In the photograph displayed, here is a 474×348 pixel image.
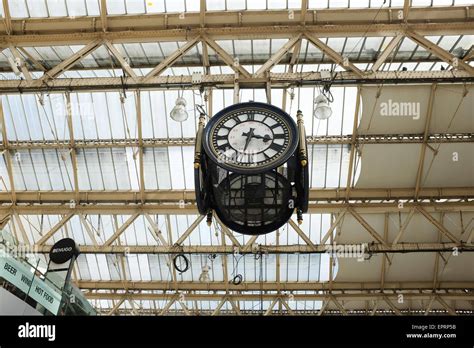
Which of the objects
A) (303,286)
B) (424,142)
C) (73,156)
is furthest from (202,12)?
(303,286)

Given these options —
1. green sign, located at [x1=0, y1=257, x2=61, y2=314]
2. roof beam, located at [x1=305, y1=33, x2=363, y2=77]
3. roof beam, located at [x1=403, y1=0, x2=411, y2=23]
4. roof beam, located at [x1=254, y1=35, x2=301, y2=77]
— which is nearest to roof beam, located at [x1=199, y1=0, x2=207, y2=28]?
roof beam, located at [x1=254, y1=35, x2=301, y2=77]

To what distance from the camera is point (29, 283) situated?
1130 centimetres

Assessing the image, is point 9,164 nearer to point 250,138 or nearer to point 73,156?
point 73,156

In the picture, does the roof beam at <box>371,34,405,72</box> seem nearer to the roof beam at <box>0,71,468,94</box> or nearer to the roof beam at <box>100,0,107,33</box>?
the roof beam at <box>0,71,468,94</box>

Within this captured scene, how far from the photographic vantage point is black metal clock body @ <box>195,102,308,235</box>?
8781 mm

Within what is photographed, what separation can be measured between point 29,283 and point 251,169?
5706 millimetres

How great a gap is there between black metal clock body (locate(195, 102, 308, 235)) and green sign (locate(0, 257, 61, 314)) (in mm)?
4274

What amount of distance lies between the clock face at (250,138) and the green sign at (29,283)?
5004mm

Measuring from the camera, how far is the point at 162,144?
19.5 meters

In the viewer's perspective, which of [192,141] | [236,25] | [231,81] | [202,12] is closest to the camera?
[231,81]
